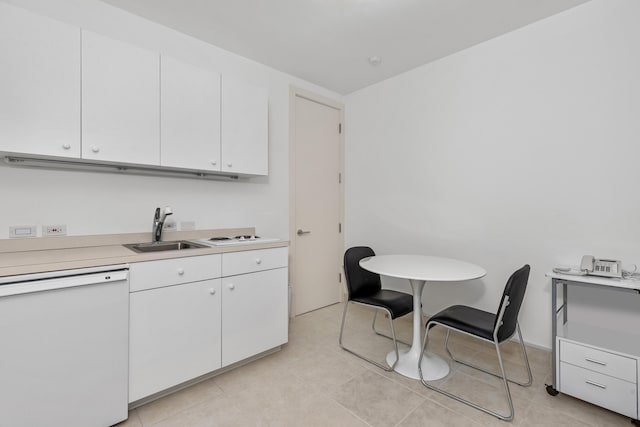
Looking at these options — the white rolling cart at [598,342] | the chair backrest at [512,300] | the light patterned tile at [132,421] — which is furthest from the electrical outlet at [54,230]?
the white rolling cart at [598,342]

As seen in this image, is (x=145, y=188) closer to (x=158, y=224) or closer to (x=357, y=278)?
(x=158, y=224)

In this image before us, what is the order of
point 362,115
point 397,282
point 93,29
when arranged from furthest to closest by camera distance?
point 362,115 → point 397,282 → point 93,29

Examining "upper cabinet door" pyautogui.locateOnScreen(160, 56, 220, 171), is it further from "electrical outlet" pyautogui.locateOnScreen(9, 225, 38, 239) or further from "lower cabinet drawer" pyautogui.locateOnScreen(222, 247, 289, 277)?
"electrical outlet" pyautogui.locateOnScreen(9, 225, 38, 239)

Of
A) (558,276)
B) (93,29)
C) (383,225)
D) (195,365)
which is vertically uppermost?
(93,29)

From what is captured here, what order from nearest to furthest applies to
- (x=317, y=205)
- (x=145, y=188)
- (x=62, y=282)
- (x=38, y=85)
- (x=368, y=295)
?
(x=62, y=282) → (x=38, y=85) → (x=145, y=188) → (x=368, y=295) → (x=317, y=205)

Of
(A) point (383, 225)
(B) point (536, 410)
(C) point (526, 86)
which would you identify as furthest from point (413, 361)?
(C) point (526, 86)

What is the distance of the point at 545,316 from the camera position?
93.8 inches

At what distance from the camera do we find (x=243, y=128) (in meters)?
2.50

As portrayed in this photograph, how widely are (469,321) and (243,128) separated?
2.25 meters

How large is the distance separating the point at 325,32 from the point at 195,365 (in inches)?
108

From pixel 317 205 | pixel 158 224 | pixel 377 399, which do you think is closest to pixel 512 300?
pixel 377 399

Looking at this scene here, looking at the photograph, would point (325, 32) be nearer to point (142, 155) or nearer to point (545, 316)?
point (142, 155)

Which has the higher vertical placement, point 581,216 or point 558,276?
point 581,216

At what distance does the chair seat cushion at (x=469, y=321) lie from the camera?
70.8 inches
